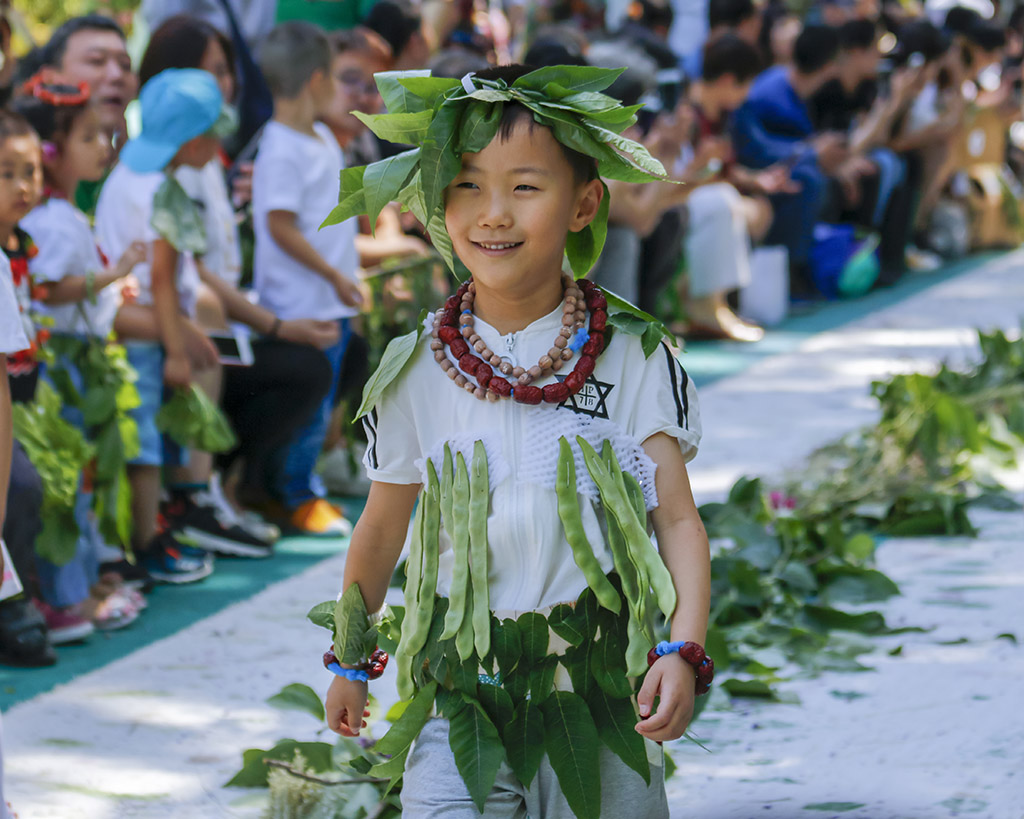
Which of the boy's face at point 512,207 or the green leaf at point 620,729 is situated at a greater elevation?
the boy's face at point 512,207

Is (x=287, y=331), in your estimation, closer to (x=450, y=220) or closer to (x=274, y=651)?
(x=274, y=651)

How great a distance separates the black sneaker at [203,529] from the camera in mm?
4926

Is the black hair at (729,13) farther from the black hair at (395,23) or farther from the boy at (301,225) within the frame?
the boy at (301,225)

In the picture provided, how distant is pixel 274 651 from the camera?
13.1ft

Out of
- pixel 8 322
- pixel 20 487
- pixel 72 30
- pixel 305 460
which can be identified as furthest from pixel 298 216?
pixel 8 322

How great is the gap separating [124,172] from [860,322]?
5650 mm

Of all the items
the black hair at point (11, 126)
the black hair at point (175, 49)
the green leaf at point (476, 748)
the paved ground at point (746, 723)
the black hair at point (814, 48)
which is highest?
the black hair at point (814, 48)

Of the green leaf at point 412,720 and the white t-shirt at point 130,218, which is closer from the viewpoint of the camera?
the green leaf at point 412,720

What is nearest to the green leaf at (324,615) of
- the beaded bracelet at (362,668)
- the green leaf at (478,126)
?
the beaded bracelet at (362,668)

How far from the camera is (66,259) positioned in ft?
13.7

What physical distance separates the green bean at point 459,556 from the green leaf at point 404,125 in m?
0.50

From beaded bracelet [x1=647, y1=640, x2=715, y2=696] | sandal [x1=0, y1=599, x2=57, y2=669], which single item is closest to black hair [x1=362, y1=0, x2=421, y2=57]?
sandal [x1=0, y1=599, x2=57, y2=669]

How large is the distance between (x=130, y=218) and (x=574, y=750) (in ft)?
9.92

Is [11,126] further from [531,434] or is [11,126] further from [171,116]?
[531,434]
